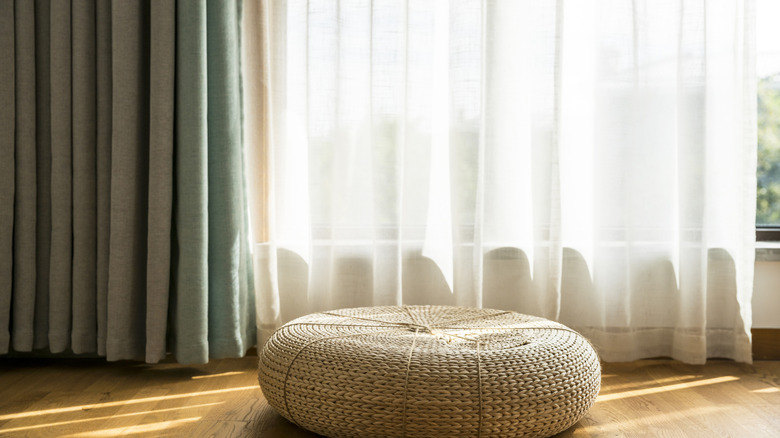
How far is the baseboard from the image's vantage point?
2.12 metres

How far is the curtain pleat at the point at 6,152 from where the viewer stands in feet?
6.20

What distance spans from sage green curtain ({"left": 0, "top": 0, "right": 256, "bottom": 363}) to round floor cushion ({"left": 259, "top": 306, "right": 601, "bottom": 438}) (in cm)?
51

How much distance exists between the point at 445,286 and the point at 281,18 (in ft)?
3.36

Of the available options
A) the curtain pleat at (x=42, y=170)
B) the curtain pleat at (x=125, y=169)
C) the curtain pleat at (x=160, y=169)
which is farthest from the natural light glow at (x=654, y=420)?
the curtain pleat at (x=42, y=170)

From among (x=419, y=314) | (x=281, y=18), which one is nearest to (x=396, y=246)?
(x=419, y=314)

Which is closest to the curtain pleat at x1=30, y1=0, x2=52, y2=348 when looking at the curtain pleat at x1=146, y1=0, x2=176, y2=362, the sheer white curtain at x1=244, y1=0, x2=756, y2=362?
the curtain pleat at x1=146, y1=0, x2=176, y2=362

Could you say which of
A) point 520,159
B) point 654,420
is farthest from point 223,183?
point 654,420

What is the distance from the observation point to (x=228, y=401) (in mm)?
1692

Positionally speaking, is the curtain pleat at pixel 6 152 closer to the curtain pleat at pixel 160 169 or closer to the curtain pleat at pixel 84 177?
the curtain pleat at pixel 84 177

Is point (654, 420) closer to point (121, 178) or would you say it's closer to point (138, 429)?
point (138, 429)

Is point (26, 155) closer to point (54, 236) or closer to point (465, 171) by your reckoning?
point (54, 236)

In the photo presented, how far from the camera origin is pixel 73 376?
1.91 m

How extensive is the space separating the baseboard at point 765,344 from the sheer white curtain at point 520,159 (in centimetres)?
15

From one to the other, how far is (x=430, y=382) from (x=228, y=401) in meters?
0.68
